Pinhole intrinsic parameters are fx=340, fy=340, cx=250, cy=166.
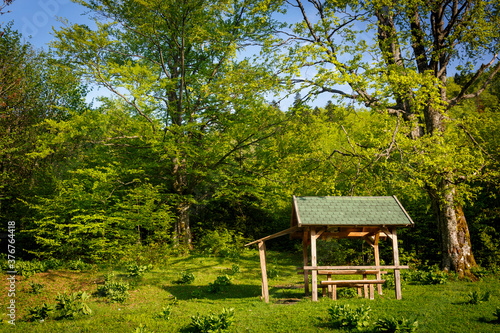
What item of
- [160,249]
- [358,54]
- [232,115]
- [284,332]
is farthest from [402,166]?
[160,249]

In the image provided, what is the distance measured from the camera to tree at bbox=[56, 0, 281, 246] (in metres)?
14.2

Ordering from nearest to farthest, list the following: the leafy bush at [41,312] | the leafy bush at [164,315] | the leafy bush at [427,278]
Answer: the leafy bush at [164,315]
the leafy bush at [41,312]
the leafy bush at [427,278]

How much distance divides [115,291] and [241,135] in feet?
28.7

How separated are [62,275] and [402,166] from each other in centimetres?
1244

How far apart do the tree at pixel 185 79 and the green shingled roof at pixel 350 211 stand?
522cm

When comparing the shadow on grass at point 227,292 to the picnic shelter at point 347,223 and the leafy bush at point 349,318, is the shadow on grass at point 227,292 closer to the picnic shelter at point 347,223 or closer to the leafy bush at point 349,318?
the picnic shelter at point 347,223

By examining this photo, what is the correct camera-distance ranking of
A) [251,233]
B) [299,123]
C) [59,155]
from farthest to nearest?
[251,233], [59,155], [299,123]

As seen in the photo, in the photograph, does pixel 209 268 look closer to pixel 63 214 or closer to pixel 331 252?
pixel 331 252

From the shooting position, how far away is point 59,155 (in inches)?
799

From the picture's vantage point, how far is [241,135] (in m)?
16.1

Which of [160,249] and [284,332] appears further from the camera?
[160,249]

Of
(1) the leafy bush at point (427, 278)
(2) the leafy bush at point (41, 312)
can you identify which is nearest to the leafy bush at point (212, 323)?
(2) the leafy bush at point (41, 312)

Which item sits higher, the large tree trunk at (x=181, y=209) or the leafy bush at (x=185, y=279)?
the large tree trunk at (x=181, y=209)

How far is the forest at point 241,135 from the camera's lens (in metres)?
11.9
